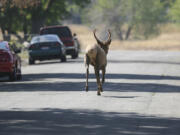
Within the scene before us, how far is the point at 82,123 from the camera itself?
40.4ft

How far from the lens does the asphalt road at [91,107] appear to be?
1166 centimetres

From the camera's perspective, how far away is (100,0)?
293 ft

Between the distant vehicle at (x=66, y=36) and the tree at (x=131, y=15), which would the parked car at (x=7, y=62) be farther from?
the tree at (x=131, y=15)

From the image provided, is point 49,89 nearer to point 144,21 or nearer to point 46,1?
point 46,1

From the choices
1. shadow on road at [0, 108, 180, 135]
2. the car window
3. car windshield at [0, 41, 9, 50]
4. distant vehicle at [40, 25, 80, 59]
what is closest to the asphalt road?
shadow on road at [0, 108, 180, 135]

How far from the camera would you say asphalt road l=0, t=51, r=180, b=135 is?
11.7 metres

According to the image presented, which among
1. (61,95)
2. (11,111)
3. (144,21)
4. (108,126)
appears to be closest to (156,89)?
(61,95)

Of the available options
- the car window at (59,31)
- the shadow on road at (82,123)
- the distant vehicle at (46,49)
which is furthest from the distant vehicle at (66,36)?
the shadow on road at (82,123)

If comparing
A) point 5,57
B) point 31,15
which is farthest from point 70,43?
point 5,57

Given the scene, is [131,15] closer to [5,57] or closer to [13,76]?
[13,76]

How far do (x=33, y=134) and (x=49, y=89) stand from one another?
29.6ft

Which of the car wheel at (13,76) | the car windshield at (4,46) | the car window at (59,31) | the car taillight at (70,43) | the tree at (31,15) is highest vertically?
the car windshield at (4,46)

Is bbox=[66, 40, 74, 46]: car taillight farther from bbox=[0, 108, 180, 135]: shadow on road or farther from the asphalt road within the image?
bbox=[0, 108, 180, 135]: shadow on road

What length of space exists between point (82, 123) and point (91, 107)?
102 inches
